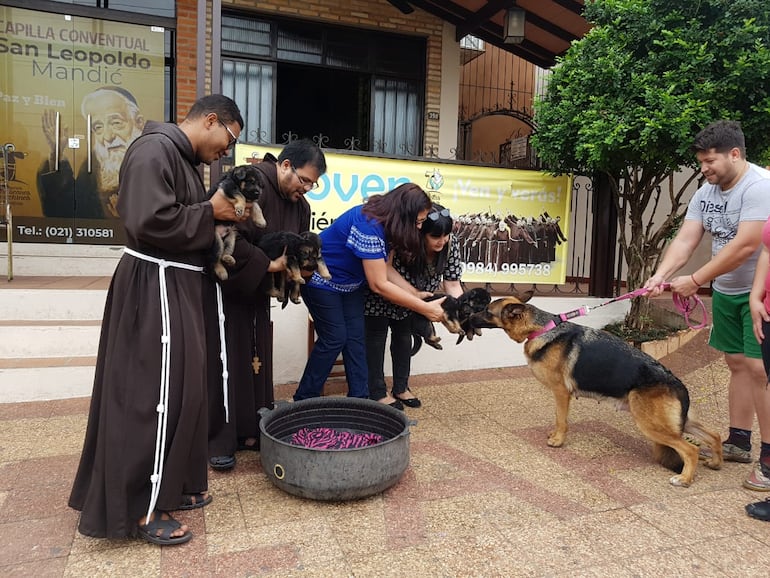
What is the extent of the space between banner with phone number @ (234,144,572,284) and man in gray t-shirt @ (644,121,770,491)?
264cm

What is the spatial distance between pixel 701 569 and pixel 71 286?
5924 mm

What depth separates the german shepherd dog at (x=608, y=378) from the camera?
11.7 ft

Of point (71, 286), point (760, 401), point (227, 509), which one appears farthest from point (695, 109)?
point (71, 286)

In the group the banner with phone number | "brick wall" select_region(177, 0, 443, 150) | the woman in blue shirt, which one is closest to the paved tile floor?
the woman in blue shirt

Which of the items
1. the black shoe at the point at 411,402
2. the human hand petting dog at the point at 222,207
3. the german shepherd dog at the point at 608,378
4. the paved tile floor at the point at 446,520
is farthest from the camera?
the black shoe at the point at 411,402

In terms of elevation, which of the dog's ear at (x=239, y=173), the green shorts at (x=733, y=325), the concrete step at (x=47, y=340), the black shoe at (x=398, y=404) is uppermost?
the dog's ear at (x=239, y=173)

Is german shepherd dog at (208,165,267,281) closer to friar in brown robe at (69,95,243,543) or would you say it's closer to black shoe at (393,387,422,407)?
friar in brown robe at (69,95,243,543)

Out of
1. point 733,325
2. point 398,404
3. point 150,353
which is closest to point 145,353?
point 150,353

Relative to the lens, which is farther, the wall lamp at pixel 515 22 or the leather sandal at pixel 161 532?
the wall lamp at pixel 515 22

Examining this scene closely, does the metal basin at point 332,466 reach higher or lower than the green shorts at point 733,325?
lower

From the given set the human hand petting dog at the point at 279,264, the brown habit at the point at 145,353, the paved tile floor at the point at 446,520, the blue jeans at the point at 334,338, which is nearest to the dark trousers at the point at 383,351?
the blue jeans at the point at 334,338

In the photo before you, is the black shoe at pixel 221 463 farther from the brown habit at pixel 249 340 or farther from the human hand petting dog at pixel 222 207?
the human hand petting dog at pixel 222 207

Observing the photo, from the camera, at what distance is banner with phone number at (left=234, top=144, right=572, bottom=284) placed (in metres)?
6.04

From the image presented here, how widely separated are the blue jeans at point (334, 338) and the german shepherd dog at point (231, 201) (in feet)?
3.86
